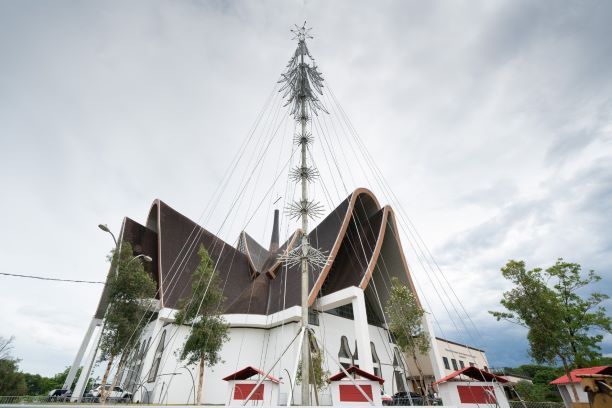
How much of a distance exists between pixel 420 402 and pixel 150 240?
101 feet

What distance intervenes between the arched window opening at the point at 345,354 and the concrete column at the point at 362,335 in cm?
456

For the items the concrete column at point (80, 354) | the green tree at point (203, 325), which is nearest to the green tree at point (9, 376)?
the concrete column at point (80, 354)

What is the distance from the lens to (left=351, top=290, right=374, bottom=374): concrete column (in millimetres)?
20672

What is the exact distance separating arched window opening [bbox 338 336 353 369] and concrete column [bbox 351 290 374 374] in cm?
456

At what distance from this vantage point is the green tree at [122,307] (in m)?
18.4

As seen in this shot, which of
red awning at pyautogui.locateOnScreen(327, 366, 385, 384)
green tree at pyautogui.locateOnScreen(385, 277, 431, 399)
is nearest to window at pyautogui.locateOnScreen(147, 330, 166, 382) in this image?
red awning at pyautogui.locateOnScreen(327, 366, 385, 384)

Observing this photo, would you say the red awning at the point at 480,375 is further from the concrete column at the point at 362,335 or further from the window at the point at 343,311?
the window at the point at 343,311

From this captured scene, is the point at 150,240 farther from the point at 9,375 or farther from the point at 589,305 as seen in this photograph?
the point at 589,305

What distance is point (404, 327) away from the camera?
19438mm

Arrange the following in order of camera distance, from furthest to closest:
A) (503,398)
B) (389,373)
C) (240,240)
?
1. (240,240)
2. (389,373)
3. (503,398)

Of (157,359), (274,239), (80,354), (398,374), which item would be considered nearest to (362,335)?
(398,374)

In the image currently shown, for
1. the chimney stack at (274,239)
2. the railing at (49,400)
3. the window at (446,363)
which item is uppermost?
the chimney stack at (274,239)

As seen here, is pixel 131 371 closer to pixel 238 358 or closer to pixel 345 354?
pixel 238 358

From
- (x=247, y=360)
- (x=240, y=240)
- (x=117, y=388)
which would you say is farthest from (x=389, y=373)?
(x=240, y=240)
